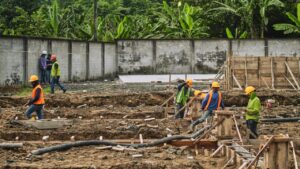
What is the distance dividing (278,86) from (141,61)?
10876 millimetres

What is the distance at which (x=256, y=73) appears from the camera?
2459 centimetres

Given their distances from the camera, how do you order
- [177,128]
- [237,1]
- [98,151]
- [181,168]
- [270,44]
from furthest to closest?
[237,1], [270,44], [177,128], [98,151], [181,168]

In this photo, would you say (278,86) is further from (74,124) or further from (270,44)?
(74,124)

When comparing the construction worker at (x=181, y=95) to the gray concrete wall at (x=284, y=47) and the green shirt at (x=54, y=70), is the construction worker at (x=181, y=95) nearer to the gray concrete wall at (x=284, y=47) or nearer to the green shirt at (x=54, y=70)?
the green shirt at (x=54, y=70)

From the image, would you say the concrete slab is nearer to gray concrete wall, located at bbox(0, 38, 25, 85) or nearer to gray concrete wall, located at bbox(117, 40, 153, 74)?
gray concrete wall, located at bbox(117, 40, 153, 74)

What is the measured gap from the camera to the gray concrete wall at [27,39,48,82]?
26.0 meters

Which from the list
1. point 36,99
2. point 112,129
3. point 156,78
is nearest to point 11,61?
point 156,78

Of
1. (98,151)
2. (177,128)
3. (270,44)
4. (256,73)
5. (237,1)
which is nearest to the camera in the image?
(98,151)

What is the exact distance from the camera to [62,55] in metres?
28.7

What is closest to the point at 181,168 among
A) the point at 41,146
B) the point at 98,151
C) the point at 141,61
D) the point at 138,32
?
the point at 98,151

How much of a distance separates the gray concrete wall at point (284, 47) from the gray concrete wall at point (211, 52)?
2.68 m

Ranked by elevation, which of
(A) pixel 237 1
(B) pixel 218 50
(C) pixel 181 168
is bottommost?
(C) pixel 181 168

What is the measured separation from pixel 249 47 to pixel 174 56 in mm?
4554

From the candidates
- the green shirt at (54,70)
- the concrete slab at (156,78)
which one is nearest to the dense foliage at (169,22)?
the concrete slab at (156,78)
